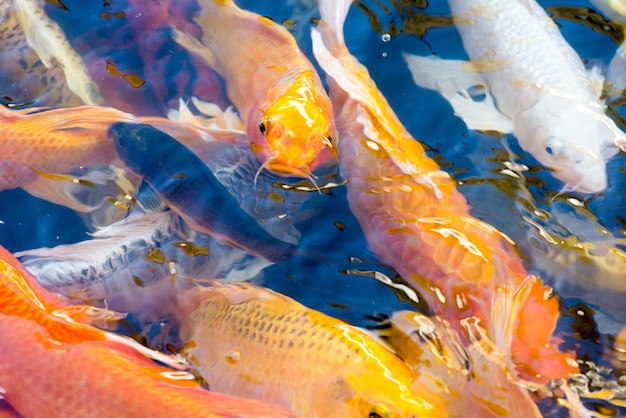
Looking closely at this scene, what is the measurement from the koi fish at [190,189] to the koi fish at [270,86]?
30 centimetres

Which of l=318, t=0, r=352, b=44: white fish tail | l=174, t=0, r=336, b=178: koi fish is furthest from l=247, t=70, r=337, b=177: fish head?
l=318, t=0, r=352, b=44: white fish tail

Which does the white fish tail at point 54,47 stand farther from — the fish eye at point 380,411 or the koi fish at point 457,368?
the fish eye at point 380,411

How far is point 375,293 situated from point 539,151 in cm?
108

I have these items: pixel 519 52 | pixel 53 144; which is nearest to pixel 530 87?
pixel 519 52

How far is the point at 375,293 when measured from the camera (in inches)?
107

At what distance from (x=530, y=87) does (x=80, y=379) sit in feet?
7.83

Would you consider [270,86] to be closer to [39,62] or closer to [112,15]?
[112,15]

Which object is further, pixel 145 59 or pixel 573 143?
pixel 145 59

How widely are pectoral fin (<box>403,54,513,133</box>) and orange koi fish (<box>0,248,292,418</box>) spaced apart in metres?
1.78

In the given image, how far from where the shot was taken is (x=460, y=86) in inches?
134

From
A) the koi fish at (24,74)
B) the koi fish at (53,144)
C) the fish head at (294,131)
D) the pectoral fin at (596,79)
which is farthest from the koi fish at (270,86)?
the pectoral fin at (596,79)

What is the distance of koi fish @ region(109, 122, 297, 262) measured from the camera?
2.71m

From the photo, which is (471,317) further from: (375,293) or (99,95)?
(99,95)

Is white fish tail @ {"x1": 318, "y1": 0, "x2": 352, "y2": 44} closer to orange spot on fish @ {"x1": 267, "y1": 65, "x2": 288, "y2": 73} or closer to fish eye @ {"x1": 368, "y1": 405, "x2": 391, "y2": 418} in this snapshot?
orange spot on fish @ {"x1": 267, "y1": 65, "x2": 288, "y2": 73}
